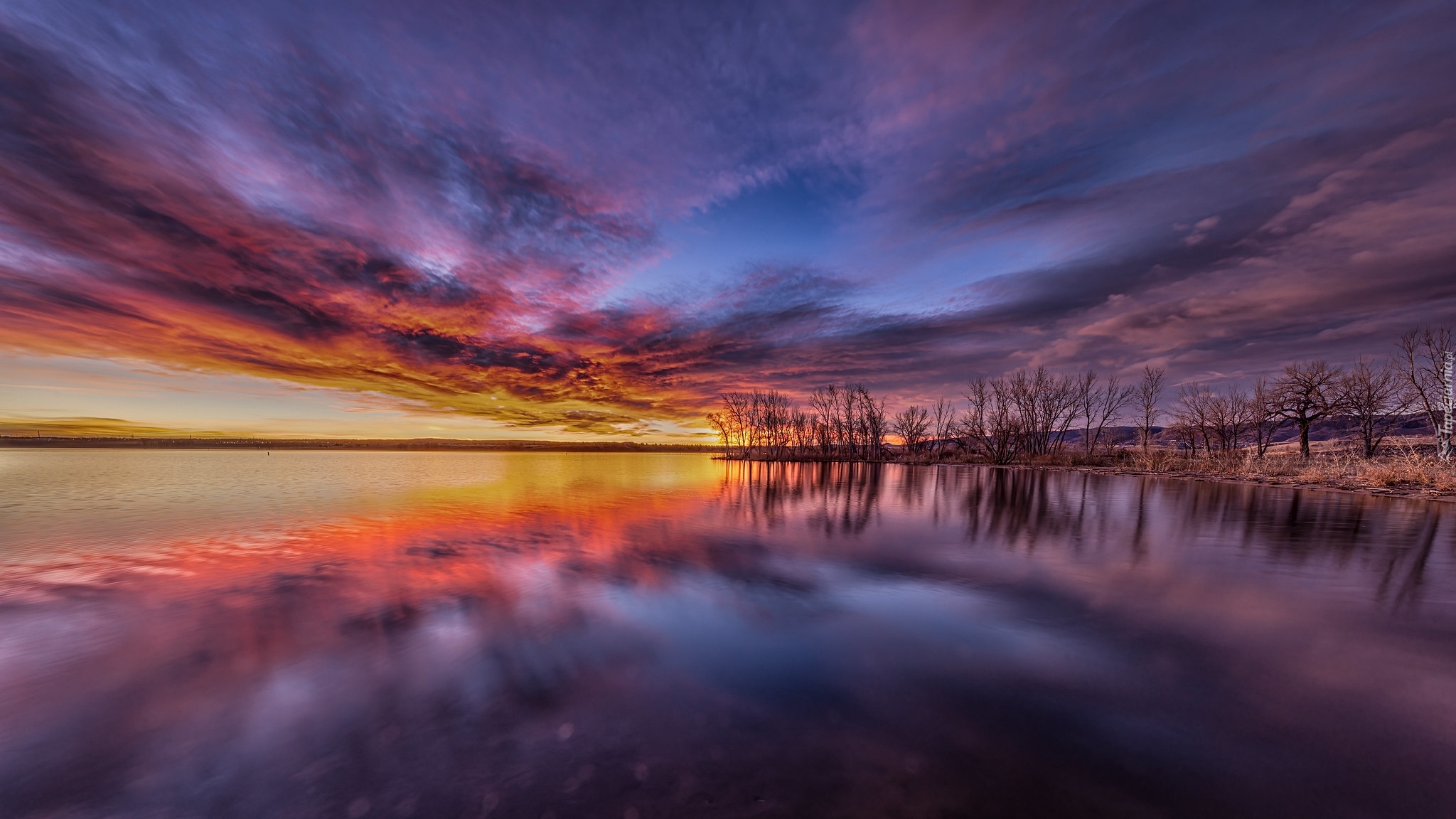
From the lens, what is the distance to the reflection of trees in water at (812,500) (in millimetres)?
17297

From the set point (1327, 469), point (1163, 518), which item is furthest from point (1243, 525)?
point (1327, 469)

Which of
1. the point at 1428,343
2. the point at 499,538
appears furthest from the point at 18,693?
the point at 1428,343

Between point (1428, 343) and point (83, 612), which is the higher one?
point (1428, 343)

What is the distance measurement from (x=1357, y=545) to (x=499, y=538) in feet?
77.5

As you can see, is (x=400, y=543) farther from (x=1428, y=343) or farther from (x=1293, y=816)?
(x=1428, y=343)

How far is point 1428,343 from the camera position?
30.2m

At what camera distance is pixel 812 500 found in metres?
24.5

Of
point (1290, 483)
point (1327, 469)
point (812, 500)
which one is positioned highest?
point (1327, 469)

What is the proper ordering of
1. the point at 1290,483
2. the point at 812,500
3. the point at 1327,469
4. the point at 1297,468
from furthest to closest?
the point at 1297,468, the point at 1327,469, the point at 1290,483, the point at 812,500

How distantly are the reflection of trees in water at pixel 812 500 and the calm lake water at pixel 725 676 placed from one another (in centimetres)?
416

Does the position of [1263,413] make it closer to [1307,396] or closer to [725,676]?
[1307,396]

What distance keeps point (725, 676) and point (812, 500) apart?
1969 cm

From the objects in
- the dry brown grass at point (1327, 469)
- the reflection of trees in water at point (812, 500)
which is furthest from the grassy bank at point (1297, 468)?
the reflection of trees in water at point (812, 500)

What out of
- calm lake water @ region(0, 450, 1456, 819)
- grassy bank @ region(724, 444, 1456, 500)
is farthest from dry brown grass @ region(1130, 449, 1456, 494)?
calm lake water @ region(0, 450, 1456, 819)
